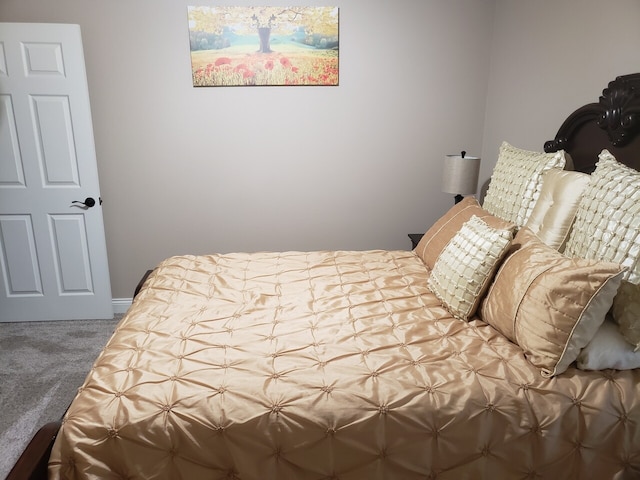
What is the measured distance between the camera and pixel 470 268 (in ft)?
6.49

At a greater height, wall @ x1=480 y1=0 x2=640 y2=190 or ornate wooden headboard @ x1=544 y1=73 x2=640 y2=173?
Result: wall @ x1=480 y1=0 x2=640 y2=190

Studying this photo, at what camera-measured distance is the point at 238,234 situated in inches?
143

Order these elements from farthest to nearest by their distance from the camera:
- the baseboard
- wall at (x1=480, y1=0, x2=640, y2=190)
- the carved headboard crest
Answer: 1. the baseboard
2. wall at (x1=480, y1=0, x2=640, y2=190)
3. the carved headboard crest

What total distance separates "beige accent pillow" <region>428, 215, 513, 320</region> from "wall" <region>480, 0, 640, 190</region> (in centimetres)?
96

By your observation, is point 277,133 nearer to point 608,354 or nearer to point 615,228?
point 615,228

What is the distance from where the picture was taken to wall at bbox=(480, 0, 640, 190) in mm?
2162

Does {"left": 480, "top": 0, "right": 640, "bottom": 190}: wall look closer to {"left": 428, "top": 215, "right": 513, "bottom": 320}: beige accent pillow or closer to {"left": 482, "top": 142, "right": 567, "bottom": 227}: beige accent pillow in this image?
{"left": 482, "top": 142, "right": 567, "bottom": 227}: beige accent pillow

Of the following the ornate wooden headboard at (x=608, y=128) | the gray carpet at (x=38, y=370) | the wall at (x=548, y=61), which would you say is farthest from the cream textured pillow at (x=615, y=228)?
the gray carpet at (x=38, y=370)

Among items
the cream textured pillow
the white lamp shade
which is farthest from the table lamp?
the cream textured pillow

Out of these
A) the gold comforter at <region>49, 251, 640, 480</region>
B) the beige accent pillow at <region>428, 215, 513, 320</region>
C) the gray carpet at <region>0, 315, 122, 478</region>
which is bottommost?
the gray carpet at <region>0, 315, 122, 478</region>

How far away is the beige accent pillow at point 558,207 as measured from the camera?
1.98 m

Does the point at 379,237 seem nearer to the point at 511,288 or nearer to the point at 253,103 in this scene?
the point at 253,103

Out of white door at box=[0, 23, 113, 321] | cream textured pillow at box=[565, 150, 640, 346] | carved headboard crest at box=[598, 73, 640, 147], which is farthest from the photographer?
white door at box=[0, 23, 113, 321]

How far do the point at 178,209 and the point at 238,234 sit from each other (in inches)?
19.0
